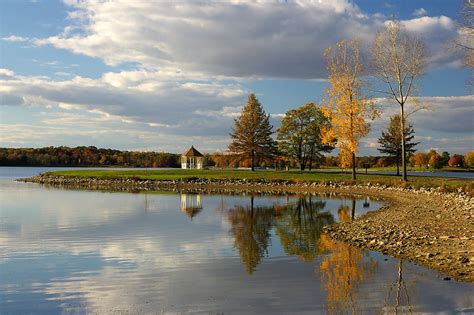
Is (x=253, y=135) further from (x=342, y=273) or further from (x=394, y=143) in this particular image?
(x=342, y=273)

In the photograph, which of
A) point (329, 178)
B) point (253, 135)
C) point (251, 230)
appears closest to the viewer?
point (251, 230)

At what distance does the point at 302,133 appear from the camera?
67.0 metres

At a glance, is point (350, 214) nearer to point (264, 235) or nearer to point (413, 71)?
point (264, 235)

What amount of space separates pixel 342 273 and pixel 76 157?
486 feet

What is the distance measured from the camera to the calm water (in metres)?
9.05

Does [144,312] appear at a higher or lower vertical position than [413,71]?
lower

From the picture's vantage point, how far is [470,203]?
2334cm

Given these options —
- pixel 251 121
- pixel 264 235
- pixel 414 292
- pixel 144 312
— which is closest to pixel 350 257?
pixel 414 292

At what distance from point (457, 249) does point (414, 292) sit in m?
3.98

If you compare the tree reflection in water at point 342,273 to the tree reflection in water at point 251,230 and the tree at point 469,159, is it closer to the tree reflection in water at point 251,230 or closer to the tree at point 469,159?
the tree reflection in water at point 251,230

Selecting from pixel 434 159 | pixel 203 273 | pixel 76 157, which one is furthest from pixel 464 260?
pixel 76 157

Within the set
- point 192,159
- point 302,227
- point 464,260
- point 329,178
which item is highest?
point 192,159

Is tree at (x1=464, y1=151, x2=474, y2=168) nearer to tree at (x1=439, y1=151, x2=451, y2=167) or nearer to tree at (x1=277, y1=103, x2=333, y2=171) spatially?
tree at (x1=439, y1=151, x2=451, y2=167)

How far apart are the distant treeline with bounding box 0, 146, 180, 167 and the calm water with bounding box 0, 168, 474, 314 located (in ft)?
377
